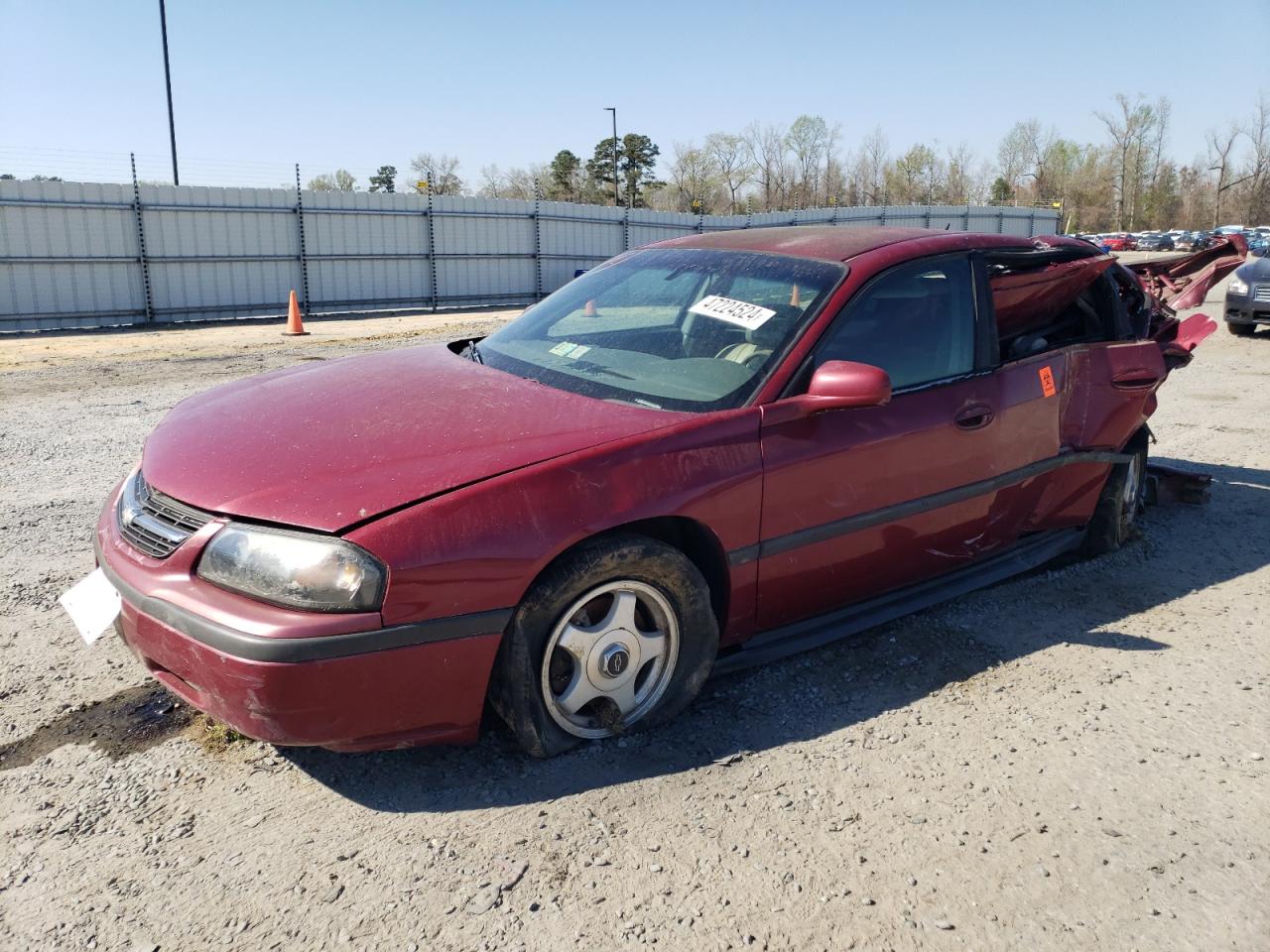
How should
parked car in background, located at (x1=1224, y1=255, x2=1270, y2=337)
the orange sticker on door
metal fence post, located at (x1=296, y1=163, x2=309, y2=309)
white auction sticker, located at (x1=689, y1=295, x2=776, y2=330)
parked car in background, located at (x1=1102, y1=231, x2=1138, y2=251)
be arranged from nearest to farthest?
1. white auction sticker, located at (x1=689, y1=295, x2=776, y2=330)
2. the orange sticker on door
3. parked car in background, located at (x1=1224, y1=255, x2=1270, y2=337)
4. metal fence post, located at (x1=296, y1=163, x2=309, y2=309)
5. parked car in background, located at (x1=1102, y1=231, x2=1138, y2=251)

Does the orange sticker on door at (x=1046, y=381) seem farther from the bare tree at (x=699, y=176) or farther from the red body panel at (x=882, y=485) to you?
the bare tree at (x=699, y=176)

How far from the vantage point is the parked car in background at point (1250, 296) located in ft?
43.6

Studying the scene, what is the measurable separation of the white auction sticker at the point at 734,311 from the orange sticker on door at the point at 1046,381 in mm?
1370

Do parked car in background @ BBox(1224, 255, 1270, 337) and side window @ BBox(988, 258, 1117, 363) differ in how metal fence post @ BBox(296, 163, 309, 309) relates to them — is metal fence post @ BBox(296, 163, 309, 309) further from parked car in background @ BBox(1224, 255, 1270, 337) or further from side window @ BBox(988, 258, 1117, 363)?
side window @ BBox(988, 258, 1117, 363)

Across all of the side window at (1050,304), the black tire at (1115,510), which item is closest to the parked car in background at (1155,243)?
the black tire at (1115,510)

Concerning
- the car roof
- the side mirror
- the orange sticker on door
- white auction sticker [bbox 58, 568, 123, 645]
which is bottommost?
white auction sticker [bbox 58, 568, 123, 645]

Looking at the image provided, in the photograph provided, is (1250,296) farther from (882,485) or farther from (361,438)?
(361,438)

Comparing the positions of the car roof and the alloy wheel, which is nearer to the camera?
the alloy wheel

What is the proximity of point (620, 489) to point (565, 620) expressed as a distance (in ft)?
1.31

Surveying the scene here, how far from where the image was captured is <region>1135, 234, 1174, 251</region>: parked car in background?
52.4m

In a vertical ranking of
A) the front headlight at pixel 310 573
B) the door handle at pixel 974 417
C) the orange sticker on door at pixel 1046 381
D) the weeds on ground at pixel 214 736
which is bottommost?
the weeds on ground at pixel 214 736

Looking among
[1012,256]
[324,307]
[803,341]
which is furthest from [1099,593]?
[324,307]

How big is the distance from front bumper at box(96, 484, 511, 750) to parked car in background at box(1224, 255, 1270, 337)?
14.4 meters

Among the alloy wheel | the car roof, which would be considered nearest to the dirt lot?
the alloy wheel
